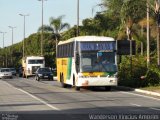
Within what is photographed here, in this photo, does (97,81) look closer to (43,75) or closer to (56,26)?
(43,75)

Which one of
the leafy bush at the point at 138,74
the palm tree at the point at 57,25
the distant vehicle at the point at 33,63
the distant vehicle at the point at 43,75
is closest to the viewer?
the leafy bush at the point at 138,74

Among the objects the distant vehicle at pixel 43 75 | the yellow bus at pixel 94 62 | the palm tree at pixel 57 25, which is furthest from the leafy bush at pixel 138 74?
the palm tree at pixel 57 25

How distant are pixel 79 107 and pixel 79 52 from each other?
12.7 metres

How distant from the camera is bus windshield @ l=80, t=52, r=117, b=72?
114 feet

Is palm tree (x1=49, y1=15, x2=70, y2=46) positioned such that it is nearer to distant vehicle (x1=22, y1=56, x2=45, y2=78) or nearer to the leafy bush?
distant vehicle (x1=22, y1=56, x2=45, y2=78)

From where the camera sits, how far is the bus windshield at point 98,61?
34750 mm

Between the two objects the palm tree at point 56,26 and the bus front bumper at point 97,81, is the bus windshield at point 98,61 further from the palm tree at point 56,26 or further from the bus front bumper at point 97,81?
the palm tree at point 56,26

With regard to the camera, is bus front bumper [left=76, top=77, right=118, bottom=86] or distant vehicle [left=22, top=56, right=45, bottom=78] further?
distant vehicle [left=22, top=56, right=45, bottom=78]

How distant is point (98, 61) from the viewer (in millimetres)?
34781

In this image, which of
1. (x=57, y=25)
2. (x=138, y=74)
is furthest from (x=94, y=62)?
(x=57, y=25)

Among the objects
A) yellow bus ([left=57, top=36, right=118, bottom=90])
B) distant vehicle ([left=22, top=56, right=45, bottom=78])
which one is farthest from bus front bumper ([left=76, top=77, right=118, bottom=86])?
distant vehicle ([left=22, top=56, right=45, bottom=78])

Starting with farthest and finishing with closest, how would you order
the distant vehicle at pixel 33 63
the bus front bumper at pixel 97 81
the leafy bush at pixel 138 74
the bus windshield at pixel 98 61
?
1. the distant vehicle at pixel 33 63
2. the leafy bush at pixel 138 74
3. the bus windshield at pixel 98 61
4. the bus front bumper at pixel 97 81

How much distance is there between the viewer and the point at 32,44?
135m

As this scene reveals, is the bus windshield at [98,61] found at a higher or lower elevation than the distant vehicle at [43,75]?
higher
